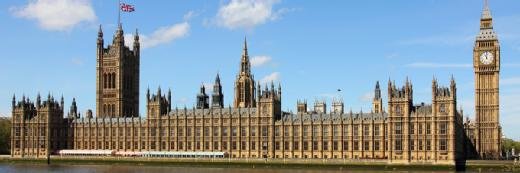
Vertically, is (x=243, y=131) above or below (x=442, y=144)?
above

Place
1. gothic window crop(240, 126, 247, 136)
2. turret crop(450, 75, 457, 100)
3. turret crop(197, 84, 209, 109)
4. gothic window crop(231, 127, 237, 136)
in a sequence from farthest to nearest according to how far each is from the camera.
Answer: turret crop(197, 84, 209, 109), gothic window crop(231, 127, 237, 136), gothic window crop(240, 126, 247, 136), turret crop(450, 75, 457, 100)

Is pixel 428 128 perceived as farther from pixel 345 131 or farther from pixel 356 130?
pixel 345 131

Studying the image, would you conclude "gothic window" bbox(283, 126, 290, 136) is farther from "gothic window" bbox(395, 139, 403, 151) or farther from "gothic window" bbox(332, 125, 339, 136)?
"gothic window" bbox(395, 139, 403, 151)

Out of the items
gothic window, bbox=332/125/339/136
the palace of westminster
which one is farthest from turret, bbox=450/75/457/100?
gothic window, bbox=332/125/339/136

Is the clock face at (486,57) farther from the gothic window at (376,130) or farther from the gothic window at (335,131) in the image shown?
the gothic window at (335,131)

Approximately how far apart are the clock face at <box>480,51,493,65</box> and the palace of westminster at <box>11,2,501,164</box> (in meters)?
0.20

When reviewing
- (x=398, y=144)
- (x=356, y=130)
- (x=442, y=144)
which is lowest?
(x=398, y=144)

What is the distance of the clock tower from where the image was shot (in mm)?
158250

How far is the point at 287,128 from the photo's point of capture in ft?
526

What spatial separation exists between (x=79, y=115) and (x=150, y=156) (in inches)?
1277

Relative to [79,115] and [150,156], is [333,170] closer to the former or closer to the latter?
[150,156]

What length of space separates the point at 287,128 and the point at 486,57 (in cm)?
4242

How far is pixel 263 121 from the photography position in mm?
162625

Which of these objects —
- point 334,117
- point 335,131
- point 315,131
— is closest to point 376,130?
point 335,131
